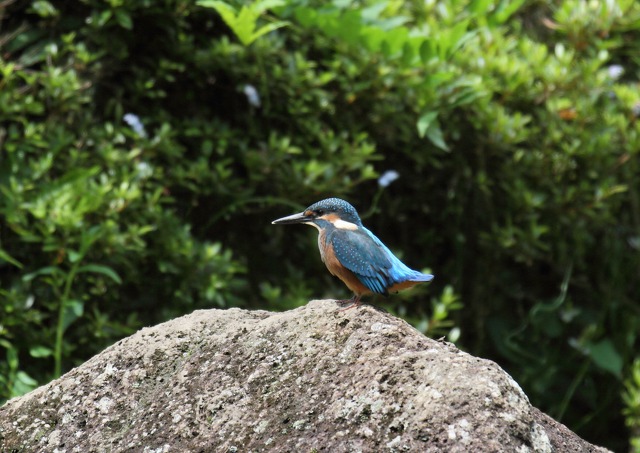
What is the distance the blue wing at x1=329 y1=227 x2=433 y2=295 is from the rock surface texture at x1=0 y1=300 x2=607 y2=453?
0.77 feet

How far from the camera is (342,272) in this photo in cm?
322

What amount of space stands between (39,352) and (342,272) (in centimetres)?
175

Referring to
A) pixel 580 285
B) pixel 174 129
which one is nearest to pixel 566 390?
pixel 580 285

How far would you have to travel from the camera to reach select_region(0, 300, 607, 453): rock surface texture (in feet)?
7.72

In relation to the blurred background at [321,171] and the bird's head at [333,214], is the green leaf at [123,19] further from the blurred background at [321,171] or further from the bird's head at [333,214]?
the bird's head at [333,214]

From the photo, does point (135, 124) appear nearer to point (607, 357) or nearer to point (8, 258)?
point (8, 258)

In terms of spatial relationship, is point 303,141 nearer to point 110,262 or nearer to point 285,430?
point 110,262

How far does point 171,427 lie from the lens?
2.68 m

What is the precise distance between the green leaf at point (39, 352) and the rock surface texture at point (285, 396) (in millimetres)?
1343

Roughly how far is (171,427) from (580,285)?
3749 mm

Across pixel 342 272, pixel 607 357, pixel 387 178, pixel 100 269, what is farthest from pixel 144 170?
pixel 607 357

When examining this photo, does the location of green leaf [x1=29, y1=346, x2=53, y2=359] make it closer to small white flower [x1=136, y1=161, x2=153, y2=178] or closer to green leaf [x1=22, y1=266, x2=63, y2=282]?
green leaf [x1=22, y1=266, x2=63, y2=282]

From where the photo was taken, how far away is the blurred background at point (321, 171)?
448cm

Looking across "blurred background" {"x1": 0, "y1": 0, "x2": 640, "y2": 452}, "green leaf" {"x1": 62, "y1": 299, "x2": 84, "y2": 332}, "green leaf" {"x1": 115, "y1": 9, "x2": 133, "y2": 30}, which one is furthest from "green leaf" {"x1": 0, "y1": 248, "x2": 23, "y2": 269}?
"green leaf" {"x1": 115, "y1": 9, "x2": 133, "y2": 30}
